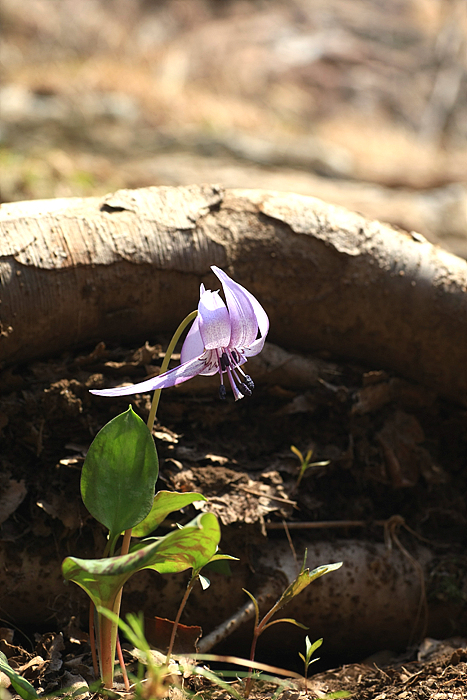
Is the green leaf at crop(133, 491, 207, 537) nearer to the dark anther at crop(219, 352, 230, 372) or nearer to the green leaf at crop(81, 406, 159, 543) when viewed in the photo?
the green leaf at crop(81, 406, 159, 543)

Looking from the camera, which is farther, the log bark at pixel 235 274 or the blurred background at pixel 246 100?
the blurred background at pixel 246 100

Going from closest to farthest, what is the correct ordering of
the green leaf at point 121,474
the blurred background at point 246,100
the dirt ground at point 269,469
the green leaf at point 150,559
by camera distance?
the green leaf at point 150,559 → the green leaf at point 121,474 → the dirt ground at point 269,469 → the blurred background at point 246,100

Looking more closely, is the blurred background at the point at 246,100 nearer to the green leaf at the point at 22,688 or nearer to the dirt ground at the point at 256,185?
the dirt ground at the point at 256,185

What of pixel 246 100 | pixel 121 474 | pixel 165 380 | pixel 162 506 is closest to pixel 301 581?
pixel 162 506

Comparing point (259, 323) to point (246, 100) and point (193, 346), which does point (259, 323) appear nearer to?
point (193, 346)

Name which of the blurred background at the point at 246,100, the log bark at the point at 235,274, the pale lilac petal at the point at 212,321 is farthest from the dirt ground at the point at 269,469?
the blurred background at the point at 246,100

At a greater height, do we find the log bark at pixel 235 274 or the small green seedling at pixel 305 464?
the log bark at pixel 235 274

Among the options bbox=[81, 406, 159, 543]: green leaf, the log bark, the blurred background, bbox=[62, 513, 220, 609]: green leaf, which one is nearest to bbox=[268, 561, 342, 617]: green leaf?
bbox=[62, 513, 220, 609]: green leaf

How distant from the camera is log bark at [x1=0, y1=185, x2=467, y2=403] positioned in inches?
75.4

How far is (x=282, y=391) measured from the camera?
219cm

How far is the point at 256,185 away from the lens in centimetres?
560

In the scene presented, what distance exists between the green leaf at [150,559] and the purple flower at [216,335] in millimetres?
288

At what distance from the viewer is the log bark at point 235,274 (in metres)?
1.92

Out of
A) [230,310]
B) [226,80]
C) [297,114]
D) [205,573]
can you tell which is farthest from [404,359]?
[226,80]
